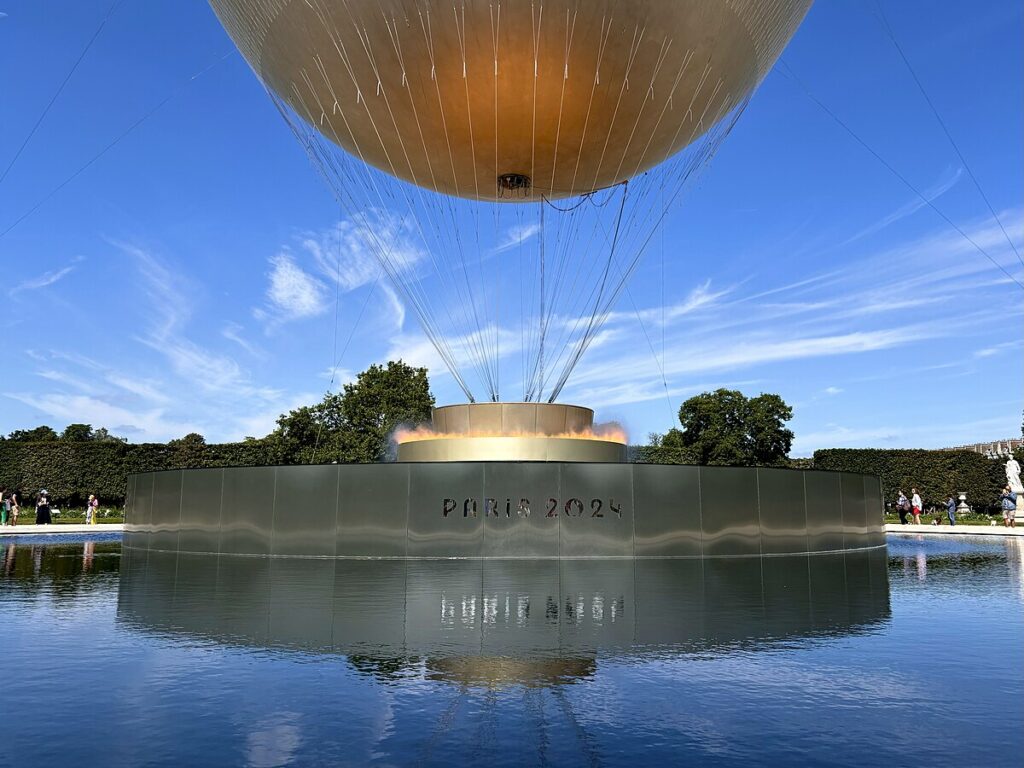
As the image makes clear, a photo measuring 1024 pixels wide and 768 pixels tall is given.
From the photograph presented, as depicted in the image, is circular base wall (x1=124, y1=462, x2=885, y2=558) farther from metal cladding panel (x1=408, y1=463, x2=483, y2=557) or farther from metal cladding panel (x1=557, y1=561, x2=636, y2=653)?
metal cladding panel (x1=557, y1=561, x2=636, y2=653)

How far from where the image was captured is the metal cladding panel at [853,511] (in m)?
18.4

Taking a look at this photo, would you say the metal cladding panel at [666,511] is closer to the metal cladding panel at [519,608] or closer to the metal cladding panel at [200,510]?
the metal cladding panel at [519,608]

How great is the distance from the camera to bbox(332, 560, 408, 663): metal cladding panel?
254 inches

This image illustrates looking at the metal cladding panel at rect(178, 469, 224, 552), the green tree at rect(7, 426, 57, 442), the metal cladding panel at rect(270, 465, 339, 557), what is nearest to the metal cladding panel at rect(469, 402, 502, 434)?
the metal cladding panel at rect(270, 465, 339, 557)

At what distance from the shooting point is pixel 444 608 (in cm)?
869

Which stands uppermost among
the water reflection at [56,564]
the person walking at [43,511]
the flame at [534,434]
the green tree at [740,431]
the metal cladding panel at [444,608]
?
the green tree at [740,431]

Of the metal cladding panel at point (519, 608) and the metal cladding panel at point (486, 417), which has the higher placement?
the metal cladding panel at point (486, 417)

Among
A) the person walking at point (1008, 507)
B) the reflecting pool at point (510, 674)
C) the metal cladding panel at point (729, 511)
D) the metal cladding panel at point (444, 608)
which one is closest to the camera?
the reflecting pool at point (510, 674)

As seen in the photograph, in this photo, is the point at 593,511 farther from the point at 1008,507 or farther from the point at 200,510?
the point at 1008,507

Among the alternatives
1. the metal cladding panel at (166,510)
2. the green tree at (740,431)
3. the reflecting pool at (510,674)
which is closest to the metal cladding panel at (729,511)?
the reflecting pool at (510,674)

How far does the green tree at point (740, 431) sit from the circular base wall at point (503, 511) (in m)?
50.8

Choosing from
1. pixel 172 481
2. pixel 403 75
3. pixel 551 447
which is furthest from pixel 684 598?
pixel 172 481

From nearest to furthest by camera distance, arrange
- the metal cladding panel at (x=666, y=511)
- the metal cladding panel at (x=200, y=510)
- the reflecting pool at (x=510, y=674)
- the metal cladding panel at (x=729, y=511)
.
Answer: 1. the reflecting pool at (x=510, y=674)
2. the metal cladding panel at (x=666, y=511)
3. the metal cladding panel at (x=729, y=511)
4. the metal cladding panel at (x=200, y=510)

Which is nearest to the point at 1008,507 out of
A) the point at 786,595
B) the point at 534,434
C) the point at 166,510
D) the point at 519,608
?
the point at 534,434
